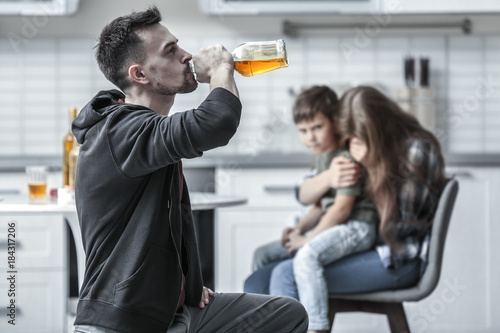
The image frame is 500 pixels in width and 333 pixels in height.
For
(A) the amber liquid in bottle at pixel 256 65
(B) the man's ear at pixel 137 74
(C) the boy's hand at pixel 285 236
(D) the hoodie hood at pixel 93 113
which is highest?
(A) the amber liquid in bottle at pixel 256 65

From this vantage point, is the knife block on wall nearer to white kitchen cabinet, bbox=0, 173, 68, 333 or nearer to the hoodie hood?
white kitchen cabinet, bbox=0, 173, 68, 333

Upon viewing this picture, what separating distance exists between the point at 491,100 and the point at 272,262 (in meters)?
1.89

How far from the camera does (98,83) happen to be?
3646 mm

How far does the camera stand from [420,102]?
345 centimetres

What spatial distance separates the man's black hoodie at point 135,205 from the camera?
1.21 meters

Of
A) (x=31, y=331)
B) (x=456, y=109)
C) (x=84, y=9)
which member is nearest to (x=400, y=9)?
(x=456, y=109)

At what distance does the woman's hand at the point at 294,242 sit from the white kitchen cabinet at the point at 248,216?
813 mm

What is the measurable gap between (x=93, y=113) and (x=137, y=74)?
14 centimetres

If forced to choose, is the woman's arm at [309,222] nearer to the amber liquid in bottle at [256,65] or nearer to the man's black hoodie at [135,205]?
the amber liquid in bottle at [256,65]

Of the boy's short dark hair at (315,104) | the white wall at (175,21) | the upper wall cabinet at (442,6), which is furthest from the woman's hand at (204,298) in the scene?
the white wall at (175,21)

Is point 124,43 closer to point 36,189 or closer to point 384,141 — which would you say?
point 36,189

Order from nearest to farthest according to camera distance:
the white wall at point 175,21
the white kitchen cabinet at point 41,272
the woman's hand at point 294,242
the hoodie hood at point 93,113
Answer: the hoodie hood at point 93,113 → the woman's hand at point 294,242 → the white kitchen cabinet at point 41,272 → the white wall at point 175,21

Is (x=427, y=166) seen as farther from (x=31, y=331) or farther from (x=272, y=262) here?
(x=31, y=331)

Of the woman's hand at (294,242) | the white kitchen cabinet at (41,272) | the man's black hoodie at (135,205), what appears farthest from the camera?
the white kitchen cabinet at (41,272)
